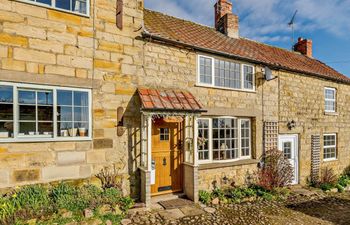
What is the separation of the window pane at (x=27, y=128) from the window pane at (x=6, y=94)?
657 millimetres

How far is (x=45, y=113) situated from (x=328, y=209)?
10.3m

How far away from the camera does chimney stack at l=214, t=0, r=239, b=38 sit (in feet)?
39.3

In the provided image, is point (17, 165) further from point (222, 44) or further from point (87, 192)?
point (222, 44)

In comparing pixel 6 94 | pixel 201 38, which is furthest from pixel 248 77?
pixel 6 94

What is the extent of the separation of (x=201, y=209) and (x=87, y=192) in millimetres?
3538

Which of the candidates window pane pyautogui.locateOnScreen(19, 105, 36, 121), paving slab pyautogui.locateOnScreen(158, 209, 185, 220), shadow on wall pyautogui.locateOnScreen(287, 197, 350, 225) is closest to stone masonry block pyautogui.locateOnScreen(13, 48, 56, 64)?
window pane pyautogui.locateOnScreen(19, 105, 36, 121)

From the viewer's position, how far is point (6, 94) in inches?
216

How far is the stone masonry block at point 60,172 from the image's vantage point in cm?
587

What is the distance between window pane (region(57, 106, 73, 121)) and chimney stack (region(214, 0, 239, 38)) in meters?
9.22

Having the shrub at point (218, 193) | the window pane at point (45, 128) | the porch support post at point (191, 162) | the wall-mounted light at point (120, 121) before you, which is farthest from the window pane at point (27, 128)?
the shrub at point (218, 193)

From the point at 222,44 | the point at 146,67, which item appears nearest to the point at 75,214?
the point at 146,67

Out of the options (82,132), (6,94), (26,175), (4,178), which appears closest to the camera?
(4,178)

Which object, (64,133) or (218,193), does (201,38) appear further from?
(64,133)

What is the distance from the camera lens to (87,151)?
6438 mm
